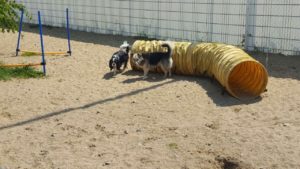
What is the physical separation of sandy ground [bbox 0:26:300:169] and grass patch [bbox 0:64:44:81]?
0.81 ft

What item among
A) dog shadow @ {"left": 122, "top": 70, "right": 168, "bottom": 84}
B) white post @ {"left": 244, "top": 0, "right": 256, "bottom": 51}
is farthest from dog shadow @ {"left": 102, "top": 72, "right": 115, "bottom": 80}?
white post @ {"left": 244, "top": 0, "right": 256, "bottom": 51}

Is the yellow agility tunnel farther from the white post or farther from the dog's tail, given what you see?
the white post

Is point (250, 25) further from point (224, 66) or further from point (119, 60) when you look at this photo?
point (224, 66)

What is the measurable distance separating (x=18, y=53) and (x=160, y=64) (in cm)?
467

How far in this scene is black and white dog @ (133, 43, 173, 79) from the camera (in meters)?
8.27

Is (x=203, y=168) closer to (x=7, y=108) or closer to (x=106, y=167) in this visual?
(x=106, y=167)

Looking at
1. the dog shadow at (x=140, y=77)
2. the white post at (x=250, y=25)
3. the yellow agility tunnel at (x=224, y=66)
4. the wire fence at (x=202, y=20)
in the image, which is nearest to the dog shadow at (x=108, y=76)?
the dog shadow at (x=140, y=77)

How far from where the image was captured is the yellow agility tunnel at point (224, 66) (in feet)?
22.8

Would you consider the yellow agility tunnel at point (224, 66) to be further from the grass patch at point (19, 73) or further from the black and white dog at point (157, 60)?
the grass patch at point (19, 73)

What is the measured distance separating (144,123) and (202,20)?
19.2 ft

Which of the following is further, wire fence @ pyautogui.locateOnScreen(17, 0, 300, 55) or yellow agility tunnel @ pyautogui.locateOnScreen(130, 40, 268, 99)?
wire fence @ pyautogui.locateOnScreen(17, 0, 300, 55)

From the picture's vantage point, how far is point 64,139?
18.2ft

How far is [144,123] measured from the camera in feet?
19.7

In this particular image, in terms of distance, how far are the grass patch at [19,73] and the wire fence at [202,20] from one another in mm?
4285
